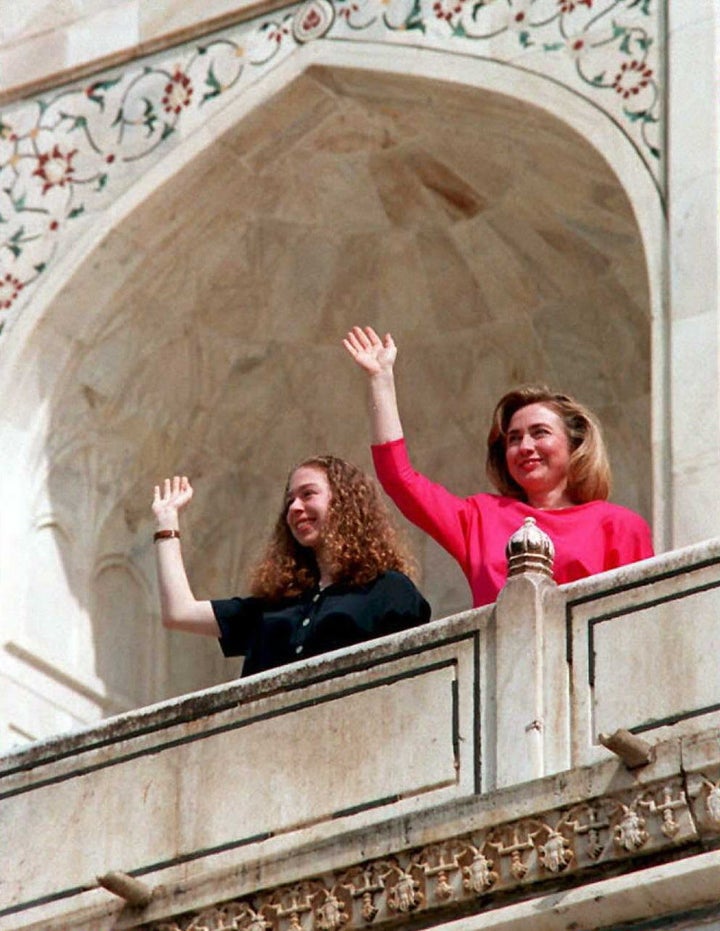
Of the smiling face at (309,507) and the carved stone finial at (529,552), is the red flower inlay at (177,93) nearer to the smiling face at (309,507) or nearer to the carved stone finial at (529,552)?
the smiling face at (309,507)

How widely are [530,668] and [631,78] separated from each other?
3.11 metres

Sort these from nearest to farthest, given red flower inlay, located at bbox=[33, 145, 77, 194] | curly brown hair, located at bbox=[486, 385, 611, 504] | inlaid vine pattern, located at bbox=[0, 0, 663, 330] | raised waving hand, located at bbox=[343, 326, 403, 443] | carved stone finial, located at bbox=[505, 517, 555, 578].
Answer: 1. carved stone finial, located at bbox=[505, 517, 555, 578]
2. raised waving hand, located at bbox=[343, 326, 403, 443]
3. curly brown hair, located at bbox=[486, 385, 611, 504]
4. inlaid vine pattern, located at bbox=[0, 0, 663, 330]
5. red flower inlay, located at bbox=[33, 145, 77, 194]

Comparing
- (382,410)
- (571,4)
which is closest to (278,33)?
(571,4)

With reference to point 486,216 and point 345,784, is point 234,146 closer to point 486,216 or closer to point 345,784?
point 486,216

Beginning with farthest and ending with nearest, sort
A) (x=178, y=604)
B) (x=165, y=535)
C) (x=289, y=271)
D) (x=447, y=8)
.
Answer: (x=289, y=271)
(x=447, y=8)
(x=165, y=535)
(x=178, y=604)

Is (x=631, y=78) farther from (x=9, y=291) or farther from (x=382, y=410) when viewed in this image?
(x=9, y=291)

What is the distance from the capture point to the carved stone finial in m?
7.84

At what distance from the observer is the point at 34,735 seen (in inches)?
431

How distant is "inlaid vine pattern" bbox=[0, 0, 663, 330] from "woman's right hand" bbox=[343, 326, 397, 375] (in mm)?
1601

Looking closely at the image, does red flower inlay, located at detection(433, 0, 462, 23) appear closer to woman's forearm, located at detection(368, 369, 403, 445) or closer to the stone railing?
woman's forearm, located at detection(368, 369, 403, 445)

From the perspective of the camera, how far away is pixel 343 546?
873cm

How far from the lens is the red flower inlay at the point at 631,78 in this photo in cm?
1021

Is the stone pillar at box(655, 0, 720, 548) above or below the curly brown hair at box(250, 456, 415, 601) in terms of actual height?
above

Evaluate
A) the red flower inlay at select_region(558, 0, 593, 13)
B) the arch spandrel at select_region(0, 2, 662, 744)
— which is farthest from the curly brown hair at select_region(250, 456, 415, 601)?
the red flower inlay at select_region(558, 0, 593, 13)
